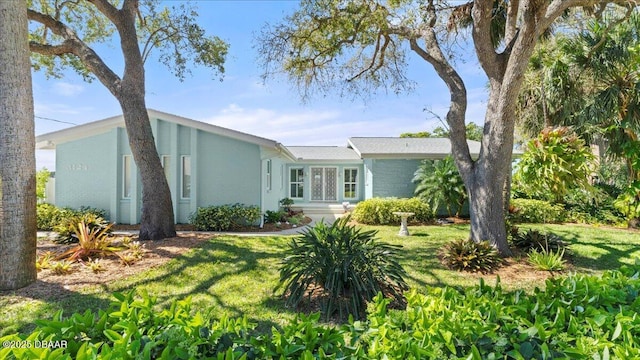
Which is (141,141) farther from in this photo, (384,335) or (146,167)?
(384,335)

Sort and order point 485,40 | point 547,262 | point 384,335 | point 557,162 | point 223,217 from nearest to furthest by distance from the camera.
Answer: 1. point 384,335
2. point 557,162
3. point 547,262
4. point 485,40
5. point 223,217

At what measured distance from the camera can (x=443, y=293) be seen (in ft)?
7.70

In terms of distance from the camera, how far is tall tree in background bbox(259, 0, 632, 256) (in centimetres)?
724

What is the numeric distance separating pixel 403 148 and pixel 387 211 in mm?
5072

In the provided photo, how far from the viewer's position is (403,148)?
17.7m

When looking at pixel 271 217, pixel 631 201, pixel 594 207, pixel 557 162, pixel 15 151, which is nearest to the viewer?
pixel 631 201

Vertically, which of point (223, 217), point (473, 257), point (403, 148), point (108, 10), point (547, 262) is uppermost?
point (108, 10)

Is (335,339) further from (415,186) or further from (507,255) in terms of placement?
(415,186)

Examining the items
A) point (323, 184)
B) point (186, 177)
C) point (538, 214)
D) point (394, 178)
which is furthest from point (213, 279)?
point (323, 184)

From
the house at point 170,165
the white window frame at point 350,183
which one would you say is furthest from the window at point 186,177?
the white window frame at point 350,183

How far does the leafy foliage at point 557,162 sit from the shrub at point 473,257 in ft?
6.01

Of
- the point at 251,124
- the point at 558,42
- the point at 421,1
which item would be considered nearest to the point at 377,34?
the point at 421,1

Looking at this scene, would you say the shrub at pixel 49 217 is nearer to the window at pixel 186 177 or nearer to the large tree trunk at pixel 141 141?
the window at pixel 186 177

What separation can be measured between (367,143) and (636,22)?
12.6m
